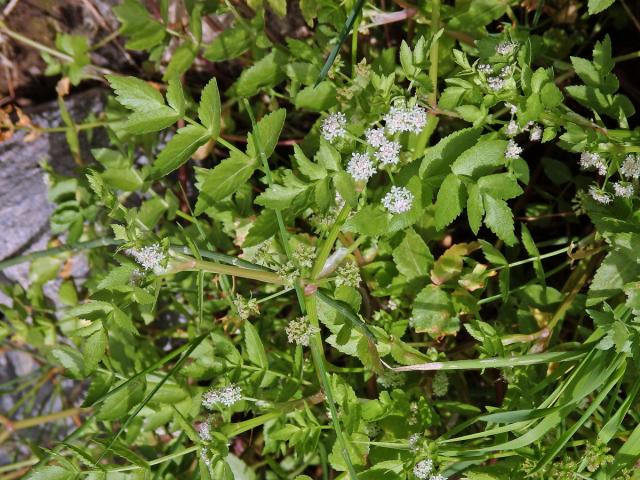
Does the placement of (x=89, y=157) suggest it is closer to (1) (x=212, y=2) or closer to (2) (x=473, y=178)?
(1) (x=212, y=2)

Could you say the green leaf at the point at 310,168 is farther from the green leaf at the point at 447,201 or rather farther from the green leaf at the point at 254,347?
the green leaf at the point at 254,347

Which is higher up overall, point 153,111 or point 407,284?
point 153,111

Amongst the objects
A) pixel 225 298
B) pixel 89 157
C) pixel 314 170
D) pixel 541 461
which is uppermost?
pixel 314 170

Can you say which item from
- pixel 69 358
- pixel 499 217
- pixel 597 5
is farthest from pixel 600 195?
pixel 69 358

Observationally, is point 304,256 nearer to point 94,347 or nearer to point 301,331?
point 301,331

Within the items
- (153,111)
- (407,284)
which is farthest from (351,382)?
(153,111)
